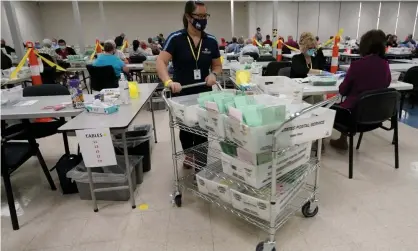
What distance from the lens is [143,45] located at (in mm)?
8070

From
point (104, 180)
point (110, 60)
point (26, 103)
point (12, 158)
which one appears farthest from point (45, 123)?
point (110, 60)

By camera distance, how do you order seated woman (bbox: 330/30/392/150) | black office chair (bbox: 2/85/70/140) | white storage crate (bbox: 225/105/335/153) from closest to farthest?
white storage crate (bbox: 225/105/335/153), seated woman (bbox: 330/30/392/150), black office chair (bbox: 2/85/70/140)

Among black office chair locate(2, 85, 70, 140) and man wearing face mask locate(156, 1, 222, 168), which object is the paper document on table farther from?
man wearing face mask locate(156, 1, 222, 168)

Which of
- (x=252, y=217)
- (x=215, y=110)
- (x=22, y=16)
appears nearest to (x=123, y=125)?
(x=215, y=110)

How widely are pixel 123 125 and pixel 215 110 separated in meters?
0.68

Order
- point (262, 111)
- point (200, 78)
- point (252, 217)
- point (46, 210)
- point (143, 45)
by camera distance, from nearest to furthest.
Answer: point (262, 111)
point (252, 217)
point (46, 210)
point (200, 78)
point (143, 45)

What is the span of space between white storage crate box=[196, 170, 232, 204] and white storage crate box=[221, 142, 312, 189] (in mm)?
166

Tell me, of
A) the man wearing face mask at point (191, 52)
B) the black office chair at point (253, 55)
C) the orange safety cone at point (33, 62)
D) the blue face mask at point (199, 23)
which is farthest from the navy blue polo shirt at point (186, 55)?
the black office chair at point (253, 55)

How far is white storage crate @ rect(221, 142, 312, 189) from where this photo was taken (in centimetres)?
152

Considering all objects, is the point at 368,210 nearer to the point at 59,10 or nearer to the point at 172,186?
the point at 172,186

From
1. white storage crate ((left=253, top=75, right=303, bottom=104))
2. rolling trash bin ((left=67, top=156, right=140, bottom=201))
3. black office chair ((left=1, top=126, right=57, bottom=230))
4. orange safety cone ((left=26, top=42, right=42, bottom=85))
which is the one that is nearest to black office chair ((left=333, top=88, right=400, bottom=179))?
white storage crate ((left=253, top=75, right=303, bottom=104))

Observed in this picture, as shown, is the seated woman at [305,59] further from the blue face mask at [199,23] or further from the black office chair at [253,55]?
the black office chair at [253,55]

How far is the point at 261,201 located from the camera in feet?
5.25

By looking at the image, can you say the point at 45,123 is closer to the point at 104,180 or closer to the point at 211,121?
the point at 104,180
